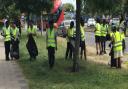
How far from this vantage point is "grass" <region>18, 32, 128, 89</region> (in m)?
13.6

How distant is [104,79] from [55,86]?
1828 mm

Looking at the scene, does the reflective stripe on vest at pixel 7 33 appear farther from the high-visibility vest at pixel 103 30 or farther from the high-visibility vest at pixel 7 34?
the high-visibility vest at pixel 103 30

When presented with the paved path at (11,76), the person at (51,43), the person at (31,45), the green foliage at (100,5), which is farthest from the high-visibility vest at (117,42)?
the person at (31,45)

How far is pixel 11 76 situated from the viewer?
1641 cm

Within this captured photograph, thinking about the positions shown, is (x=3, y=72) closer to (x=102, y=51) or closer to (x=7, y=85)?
(x=7, y=85)

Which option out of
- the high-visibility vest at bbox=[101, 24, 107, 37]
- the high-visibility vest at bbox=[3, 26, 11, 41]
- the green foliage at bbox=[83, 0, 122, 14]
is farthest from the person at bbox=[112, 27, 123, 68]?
the high-visibility vest at bbox=[101, 24, 107, 37]

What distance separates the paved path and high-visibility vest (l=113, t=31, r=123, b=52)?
3.78 m

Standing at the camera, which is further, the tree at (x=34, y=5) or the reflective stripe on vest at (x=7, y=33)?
the tree at (x=34, y=5)

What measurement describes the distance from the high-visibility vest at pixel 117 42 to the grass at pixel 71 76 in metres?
0.85

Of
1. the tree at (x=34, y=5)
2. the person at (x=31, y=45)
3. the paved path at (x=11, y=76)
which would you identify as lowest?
the paved path at (x=11, y=76)

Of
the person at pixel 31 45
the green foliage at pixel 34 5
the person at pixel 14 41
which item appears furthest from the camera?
the green foliage at pixel 34 5

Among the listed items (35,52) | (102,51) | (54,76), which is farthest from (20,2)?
(54,76)

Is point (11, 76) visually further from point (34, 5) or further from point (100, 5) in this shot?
point (34, 5)

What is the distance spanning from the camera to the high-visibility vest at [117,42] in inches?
706
